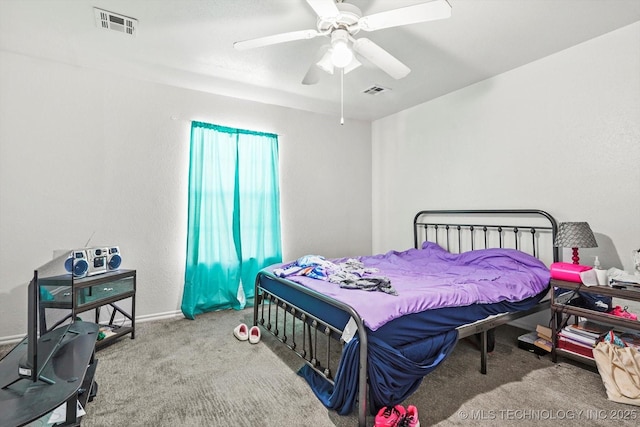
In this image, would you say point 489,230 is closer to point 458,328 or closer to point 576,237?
point 576,237

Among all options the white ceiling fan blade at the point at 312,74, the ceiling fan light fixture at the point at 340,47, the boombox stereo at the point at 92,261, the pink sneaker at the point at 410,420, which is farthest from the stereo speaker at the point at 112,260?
the pink sneaker at the point at 410,420

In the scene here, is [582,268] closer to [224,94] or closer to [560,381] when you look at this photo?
[560,381]

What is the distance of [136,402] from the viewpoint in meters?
1.94

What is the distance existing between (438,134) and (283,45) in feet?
7.53

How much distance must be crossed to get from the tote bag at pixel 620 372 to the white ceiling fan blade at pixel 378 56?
2369mm

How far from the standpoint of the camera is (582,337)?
91.1 inches

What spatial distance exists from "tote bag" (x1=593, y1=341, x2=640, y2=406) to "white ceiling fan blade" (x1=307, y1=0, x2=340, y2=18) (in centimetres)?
275

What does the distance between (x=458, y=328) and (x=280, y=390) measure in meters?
1.25

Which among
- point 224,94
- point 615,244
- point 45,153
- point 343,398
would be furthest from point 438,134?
point 45,153

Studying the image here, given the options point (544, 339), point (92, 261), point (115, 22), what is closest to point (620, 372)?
point (544, 339)

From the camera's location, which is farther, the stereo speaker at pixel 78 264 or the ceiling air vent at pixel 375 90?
the ceiling air vent at pixel 375 90

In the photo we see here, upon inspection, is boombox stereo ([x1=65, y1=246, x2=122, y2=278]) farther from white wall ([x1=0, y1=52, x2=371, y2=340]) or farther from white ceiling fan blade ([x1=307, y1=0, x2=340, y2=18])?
white ceiling fan blade ([x1=307, y1=0, x2=340, y2=18])

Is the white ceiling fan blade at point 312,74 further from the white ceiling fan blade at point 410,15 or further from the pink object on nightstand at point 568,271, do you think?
the pink object on nightstand at point 568,271

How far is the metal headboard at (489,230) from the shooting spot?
3.03m
